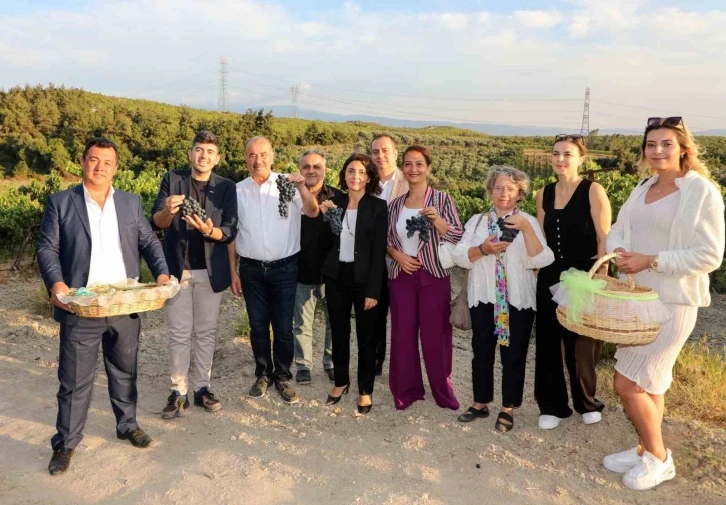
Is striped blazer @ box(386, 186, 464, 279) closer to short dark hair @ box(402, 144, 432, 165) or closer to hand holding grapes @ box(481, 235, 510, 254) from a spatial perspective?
short dark hair @ box(402, 144, 432, 165)

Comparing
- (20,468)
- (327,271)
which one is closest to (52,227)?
(20,468)

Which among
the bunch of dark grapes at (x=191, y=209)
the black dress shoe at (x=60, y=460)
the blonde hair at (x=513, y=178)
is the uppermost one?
the blonde hair at (x=513, y=178)

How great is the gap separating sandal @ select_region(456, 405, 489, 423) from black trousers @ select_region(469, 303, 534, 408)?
19cm

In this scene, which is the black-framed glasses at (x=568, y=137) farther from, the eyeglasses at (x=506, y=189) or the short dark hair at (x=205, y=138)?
the short dark hair at (x=205, y=138)

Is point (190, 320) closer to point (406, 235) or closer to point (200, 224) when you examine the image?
point (200, 224)

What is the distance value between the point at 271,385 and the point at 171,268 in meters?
1.45

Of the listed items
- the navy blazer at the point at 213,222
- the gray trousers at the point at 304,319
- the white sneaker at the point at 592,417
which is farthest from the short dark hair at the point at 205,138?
the white sneaker at the point at 592,417

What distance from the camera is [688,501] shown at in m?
3.27

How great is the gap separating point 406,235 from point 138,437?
2.44 m

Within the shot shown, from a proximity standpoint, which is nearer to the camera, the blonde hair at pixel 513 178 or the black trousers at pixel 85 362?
the black trousers at pixel 85 362

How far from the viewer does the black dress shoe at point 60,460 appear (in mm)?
3588

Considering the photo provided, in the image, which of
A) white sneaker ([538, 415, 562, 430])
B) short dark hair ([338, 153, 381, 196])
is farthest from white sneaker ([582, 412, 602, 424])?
short dark hair ([338, 153, 381, 196])

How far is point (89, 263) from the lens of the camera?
3598 mm

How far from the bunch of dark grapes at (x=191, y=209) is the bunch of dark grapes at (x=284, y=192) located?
0.63 m
